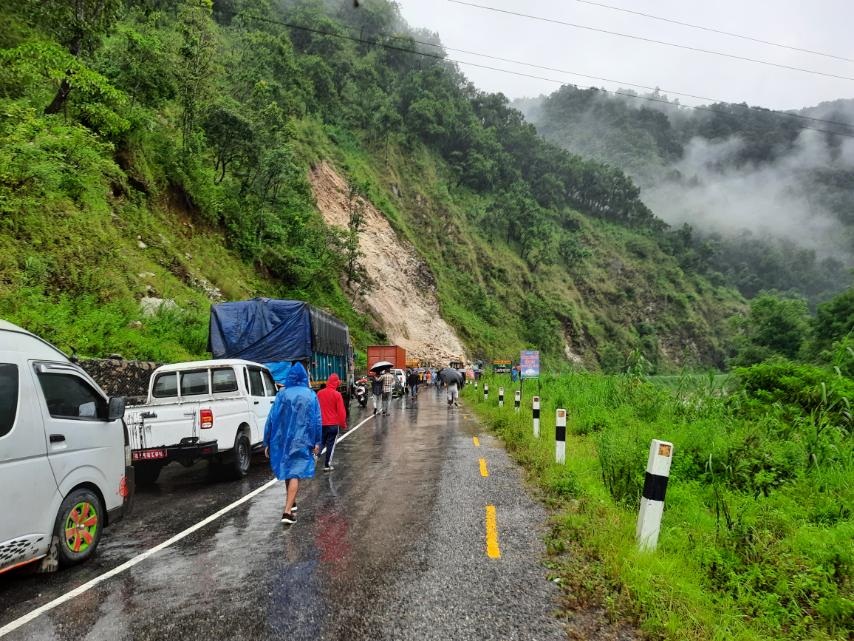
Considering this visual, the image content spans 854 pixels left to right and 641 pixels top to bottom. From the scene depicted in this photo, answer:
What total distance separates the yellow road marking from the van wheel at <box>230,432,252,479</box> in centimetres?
439

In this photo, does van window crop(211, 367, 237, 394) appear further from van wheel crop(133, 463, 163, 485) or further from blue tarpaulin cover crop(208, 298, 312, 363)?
blue tarpaulin cover crop(208, 298, 312, 363)

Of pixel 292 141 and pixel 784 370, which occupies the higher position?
pixel 292 141

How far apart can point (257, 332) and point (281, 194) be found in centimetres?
1989

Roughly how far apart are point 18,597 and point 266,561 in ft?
6.28

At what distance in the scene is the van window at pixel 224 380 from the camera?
960cm

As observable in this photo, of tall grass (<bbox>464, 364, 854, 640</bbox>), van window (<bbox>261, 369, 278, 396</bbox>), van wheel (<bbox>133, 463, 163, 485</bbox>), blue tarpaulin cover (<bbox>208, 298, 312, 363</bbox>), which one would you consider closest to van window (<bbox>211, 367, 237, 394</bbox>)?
van window (<bbox>261, 369, 278, 396</bbox>)

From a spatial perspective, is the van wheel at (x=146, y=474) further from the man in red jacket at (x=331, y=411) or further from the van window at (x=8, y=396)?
the van window at (x=8, y=396)

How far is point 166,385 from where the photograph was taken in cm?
952

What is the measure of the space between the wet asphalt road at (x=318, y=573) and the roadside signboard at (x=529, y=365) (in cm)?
1324

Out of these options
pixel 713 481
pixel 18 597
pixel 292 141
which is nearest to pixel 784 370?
pixel 713 481

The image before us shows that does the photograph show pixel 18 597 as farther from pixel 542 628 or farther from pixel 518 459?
pixel 518 459

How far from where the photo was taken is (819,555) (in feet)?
14.5

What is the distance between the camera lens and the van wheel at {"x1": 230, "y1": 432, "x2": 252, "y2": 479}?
876 cm

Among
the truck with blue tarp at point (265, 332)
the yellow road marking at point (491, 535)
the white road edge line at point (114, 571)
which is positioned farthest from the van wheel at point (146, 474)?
the truck with blue tarp at point (265, 332)
